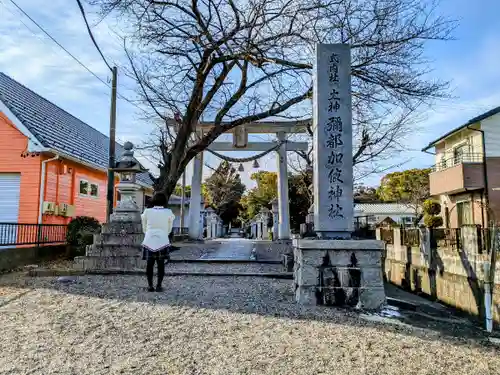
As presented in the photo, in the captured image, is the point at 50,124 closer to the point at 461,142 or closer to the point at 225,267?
the point at 225,267

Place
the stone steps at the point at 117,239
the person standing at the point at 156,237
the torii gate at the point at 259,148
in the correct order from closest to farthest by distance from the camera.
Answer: the person standing at the point at 156,237, the stone steps at the point at 117,239, the torii gate at the point at 259,148

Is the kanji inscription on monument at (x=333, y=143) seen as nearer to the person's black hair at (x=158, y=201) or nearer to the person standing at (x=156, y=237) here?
the person standing at (x=156, y=237)

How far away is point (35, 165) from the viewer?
40.8 ft

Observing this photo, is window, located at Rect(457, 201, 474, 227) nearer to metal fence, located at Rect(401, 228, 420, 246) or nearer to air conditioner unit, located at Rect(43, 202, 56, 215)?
metal fence, located at Rect(401, 228, 420, 246)

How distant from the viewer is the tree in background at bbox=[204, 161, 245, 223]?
45.3 meters

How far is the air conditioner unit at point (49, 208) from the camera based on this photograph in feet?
40.9

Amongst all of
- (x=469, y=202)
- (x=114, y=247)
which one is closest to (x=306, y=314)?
(x=114, y=247)

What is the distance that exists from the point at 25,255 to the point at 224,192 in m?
37.6

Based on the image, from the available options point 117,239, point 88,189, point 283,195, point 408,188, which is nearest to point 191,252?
point 117,239

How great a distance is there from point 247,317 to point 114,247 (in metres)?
4.94

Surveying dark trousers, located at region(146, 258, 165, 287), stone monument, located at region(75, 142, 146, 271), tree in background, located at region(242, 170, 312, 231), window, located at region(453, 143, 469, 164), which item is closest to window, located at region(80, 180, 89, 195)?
stone monument, located at region(75, 142, 146, 271)

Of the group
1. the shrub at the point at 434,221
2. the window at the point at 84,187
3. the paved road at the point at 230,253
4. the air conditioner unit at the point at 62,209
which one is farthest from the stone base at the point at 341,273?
the shrub at the point at 434,221

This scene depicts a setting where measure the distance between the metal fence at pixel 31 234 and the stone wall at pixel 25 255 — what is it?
8.3 inches

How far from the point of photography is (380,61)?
32.3ft
